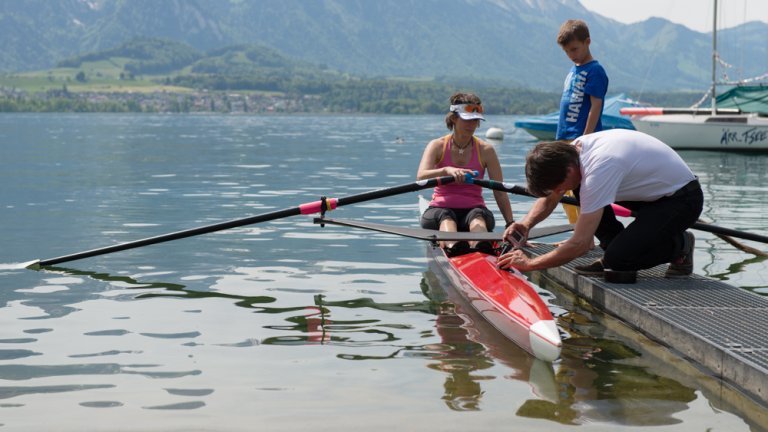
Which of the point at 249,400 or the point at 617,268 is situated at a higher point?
the point at 617,268

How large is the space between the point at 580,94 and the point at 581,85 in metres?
0.11

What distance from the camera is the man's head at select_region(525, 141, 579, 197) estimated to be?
7988mm

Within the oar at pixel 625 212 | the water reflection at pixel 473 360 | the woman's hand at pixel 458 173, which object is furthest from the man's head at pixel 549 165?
the woman's hand at pixel 458 173

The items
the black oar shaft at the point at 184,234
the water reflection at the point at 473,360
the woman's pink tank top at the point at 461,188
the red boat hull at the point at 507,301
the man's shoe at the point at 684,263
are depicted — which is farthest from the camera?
the woman's pink tank top at the point at 461,188

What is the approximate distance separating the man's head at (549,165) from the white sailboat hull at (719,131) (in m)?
38.7

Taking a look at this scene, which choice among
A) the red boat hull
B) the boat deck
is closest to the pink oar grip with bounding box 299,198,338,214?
the red boat hull

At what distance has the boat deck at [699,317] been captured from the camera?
22.9ft

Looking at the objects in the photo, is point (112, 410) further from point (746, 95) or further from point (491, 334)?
point (746, 95)

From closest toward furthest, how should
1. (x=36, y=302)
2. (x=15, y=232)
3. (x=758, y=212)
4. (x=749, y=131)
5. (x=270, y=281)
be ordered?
1. (x=36, y=302)
2. (x=270, y=281)
3. (x=15, y=232)
4. (x=758, y=212)
5. (x=749, y=131)

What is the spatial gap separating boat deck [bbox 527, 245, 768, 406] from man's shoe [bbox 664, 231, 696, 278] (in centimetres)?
10

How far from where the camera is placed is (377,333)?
9.36 meters

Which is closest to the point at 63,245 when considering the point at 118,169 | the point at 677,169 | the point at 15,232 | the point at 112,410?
the point at 15,232

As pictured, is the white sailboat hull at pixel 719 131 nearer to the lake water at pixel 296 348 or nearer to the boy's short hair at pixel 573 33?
the lake water at pixel 296 348

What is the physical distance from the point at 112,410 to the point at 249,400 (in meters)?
1.00
